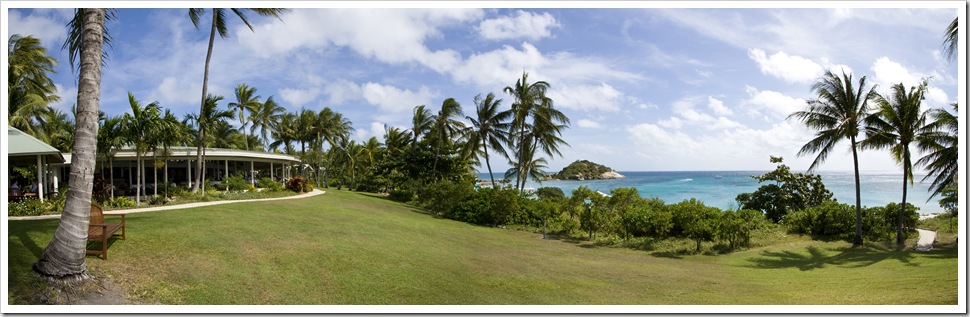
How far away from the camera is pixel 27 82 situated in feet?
64.8

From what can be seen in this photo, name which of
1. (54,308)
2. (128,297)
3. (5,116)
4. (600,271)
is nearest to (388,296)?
(128,297)

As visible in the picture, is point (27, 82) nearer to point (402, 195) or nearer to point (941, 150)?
point (402, 195)

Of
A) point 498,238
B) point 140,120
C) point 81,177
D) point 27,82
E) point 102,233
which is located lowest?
point 498,238

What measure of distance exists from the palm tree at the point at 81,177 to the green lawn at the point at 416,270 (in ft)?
1.12

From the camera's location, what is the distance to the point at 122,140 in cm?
1524

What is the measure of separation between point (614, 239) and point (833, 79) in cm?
726

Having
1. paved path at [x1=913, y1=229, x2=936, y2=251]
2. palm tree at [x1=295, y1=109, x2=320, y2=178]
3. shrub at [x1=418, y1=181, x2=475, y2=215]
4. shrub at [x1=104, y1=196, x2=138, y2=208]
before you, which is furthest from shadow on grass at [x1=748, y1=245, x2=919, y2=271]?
palm tree at [x1=295, y1=109, x2=320, y2=178]

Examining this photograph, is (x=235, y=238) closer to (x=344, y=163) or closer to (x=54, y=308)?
(x=54, y=308)

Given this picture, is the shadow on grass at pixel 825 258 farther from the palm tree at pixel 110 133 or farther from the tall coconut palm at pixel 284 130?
the tall coconut palm at pixel 284 130

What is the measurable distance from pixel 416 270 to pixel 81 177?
14.6 ft

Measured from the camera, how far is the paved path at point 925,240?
11.6m

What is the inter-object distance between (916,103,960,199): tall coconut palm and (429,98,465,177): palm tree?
830 inches

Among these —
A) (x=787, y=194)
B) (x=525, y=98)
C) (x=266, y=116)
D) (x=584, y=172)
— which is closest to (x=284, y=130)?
(x=266, y=116)

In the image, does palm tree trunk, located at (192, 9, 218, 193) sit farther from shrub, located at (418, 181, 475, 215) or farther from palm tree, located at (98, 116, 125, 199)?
shrub, located at (418, 181, 475, 215)
